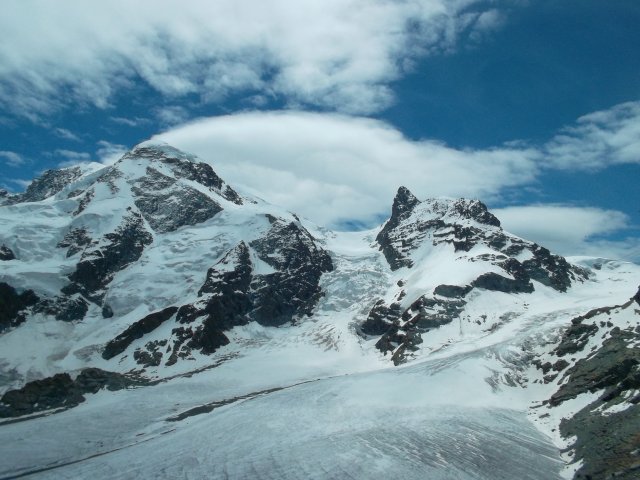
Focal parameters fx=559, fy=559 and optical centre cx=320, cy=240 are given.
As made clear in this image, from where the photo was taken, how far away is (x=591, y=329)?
73.9 meters

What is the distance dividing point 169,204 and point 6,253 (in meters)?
48.9

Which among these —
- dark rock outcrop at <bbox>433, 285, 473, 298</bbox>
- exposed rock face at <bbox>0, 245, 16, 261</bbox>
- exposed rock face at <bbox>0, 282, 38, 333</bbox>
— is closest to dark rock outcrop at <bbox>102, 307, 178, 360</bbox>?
exposed rock face at <bbox>0, 282, 38, 333</bbox>

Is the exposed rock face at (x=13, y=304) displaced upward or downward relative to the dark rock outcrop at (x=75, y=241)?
downward

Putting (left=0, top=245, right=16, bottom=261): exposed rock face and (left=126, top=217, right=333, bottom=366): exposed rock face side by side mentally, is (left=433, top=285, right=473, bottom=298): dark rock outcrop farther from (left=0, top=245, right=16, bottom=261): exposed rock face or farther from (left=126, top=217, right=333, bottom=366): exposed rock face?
(left=0, top=245, right=16, bottom=261): exposed rock face

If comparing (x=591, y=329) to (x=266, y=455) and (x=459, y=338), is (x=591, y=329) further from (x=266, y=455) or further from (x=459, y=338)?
(x=266, y=455)

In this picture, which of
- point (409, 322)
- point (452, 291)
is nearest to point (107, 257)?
point (409, 322)

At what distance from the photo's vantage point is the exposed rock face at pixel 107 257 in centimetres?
14450

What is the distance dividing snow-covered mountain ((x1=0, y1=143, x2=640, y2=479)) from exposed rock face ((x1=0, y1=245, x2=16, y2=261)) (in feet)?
1.95

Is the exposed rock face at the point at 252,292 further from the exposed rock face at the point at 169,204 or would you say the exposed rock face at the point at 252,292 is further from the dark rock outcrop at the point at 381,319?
the exposed rock face at the point at 169,204

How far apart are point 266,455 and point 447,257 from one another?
115855 mm

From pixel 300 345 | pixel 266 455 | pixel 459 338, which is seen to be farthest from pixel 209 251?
pixel 266 455

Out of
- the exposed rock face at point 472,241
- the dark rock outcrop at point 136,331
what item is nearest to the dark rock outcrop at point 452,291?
the exposed rock face at point 472,241

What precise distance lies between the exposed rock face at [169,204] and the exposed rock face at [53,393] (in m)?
84.5

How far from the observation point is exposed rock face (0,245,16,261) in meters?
148
